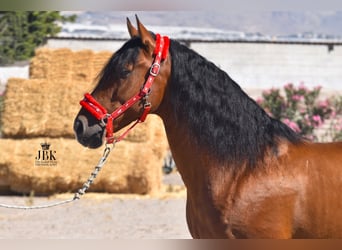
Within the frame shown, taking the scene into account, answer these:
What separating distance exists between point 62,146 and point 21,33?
9.77m

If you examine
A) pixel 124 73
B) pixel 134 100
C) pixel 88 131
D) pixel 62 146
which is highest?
pixel 124 73

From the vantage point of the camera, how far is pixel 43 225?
24.6 ft

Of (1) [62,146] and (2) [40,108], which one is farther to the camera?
(2) [40,108]

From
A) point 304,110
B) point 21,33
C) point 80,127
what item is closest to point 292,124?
point 304,110

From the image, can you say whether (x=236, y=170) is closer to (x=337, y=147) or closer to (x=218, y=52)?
(x=337, y=147)

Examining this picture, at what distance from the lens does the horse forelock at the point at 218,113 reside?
Result: 3.34m

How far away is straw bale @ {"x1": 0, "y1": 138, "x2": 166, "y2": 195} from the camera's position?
31.2ft

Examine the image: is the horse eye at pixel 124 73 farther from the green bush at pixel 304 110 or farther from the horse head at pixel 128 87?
the green bush at pixel 304 110

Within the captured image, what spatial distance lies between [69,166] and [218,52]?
10.1 m

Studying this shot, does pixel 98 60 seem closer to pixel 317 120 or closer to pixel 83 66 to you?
pixel 83 66

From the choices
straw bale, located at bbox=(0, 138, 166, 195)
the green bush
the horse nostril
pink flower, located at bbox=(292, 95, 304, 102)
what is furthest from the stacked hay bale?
the horse nostril

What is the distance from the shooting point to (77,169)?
9.52 metres

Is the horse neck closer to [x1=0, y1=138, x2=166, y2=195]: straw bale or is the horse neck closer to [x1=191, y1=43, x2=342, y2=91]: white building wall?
[x1=0, y1=138, x2=166, y2=195]: straw bale

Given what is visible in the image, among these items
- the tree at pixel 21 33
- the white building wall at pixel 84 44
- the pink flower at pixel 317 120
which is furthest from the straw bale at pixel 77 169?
the white building wall at pixel 84 44
